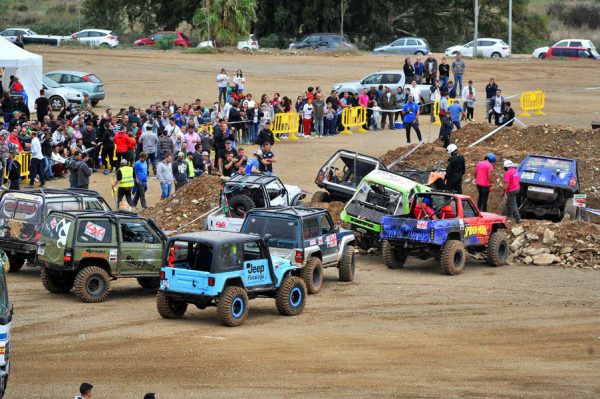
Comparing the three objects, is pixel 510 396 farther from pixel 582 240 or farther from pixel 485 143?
pixel 485 143

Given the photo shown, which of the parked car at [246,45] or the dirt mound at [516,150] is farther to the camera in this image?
the parked car at [246,45]

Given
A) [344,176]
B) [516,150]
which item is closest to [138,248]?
[344,176]

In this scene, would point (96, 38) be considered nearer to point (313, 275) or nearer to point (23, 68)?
point (23, 68)

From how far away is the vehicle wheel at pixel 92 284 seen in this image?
19.7 meters

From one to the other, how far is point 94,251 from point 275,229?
3349mm

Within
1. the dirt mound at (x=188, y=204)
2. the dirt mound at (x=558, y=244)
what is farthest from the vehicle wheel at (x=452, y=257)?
the dirt mound at (x=188, y=204)

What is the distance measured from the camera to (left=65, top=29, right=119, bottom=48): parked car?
2640 inches

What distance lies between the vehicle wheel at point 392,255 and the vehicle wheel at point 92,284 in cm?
629

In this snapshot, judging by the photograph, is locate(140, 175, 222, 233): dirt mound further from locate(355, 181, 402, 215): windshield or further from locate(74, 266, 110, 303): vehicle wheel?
locate(74, 266, 110, 303): vehicle wheel

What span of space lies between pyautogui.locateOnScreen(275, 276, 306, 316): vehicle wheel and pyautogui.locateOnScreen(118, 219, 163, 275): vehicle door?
288cm

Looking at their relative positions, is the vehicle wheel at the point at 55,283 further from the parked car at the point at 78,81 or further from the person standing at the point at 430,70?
the person standing at the point at 430,70

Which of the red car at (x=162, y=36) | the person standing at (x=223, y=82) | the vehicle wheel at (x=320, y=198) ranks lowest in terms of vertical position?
the vehicle wheel at (x=320, y=198)

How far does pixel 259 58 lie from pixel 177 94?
484 inches

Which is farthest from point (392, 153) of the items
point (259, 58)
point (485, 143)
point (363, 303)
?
point (259, 58)
